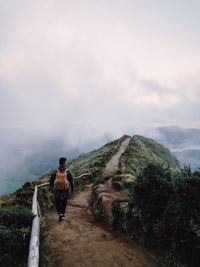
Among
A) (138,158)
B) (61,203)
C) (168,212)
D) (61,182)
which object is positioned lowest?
(168,212)

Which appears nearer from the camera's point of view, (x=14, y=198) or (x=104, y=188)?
(x=14, y=198)

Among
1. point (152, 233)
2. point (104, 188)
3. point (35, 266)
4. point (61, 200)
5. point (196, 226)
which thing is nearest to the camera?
point (35, 266)

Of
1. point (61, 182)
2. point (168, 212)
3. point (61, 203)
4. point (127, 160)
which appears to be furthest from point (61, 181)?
point (127, 160)

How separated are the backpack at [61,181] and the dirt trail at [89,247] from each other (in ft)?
4.89

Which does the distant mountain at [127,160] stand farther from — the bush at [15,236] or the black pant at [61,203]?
the bush at [15,236]

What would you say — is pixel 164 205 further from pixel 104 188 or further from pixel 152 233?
pixel 104 188

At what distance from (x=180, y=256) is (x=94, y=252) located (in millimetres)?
2570

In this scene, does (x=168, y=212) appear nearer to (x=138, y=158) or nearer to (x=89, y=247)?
(x=89, y=247)

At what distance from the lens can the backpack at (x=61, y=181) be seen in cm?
1260

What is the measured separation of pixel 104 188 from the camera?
53.3ft

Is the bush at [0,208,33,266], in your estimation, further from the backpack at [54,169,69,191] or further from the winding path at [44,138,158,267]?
the backpack at [54,169,69,191]

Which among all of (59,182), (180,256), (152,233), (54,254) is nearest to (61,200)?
(59,182)

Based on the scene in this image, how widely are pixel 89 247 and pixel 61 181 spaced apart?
3.44 m

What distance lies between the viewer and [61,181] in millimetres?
12602
